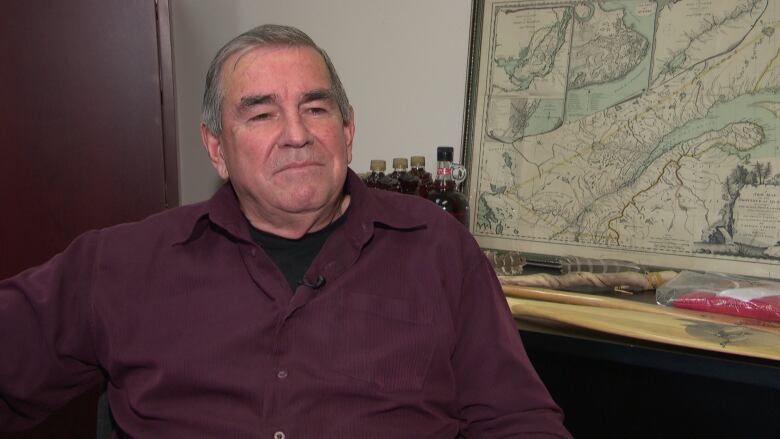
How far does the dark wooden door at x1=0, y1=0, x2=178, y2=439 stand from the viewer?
5.01 feet

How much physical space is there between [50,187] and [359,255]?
3.22ft

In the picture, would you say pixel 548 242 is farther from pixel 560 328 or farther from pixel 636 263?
pixel 560 328

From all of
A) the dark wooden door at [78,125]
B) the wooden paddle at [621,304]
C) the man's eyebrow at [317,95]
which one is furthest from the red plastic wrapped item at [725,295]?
the dark wooden door at [78,125]

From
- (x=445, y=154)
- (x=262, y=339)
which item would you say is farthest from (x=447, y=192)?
(x=262, y=339)

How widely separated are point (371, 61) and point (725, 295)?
1.32 meters

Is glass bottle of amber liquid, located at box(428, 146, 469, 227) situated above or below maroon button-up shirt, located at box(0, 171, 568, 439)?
above

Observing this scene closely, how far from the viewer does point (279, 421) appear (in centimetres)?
105

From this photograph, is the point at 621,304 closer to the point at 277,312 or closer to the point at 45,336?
the point at 277,312

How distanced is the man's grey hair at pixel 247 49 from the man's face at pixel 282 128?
14mm

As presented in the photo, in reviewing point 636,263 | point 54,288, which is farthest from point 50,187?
point 636,263

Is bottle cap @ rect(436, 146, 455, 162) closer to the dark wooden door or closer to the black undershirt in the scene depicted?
the black undershirt

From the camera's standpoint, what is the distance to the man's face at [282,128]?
1179 millimetres

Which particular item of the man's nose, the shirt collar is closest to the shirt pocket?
the shirt collar

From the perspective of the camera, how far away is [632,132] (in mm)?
1671
